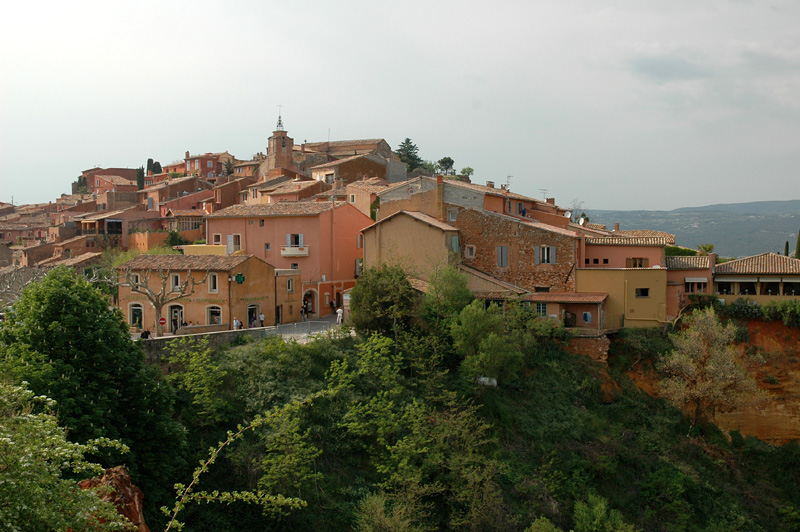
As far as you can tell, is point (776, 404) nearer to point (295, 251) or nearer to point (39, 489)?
point (295, 251)

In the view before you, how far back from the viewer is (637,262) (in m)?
35.0

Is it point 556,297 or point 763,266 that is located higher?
point 763,266

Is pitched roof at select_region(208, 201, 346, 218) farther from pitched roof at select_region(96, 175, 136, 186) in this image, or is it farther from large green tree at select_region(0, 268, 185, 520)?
pitched roof at select_region(96, 175, 136, 186)

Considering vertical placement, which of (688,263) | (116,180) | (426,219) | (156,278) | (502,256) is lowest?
(156,278)

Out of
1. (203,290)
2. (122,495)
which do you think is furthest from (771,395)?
(122,495)

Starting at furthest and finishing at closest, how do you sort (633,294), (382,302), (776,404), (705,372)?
(633,294) < (776,404) < (382,302) < (705,372)

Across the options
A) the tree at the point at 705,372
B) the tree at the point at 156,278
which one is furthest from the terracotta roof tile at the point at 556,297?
the tree at the point at 156,278

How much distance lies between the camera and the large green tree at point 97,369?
18.5m

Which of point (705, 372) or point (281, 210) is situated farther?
point (281, 210)

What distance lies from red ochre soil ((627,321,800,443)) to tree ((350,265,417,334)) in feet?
37.0

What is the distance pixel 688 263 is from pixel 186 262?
2558 centimetres

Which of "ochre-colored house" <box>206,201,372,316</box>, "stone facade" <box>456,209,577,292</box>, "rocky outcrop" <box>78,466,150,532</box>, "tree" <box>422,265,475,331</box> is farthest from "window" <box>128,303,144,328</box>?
"rocky outcrop" <box>78,466,150,532</box>

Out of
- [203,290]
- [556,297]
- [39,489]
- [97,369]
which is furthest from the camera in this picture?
[203,290]

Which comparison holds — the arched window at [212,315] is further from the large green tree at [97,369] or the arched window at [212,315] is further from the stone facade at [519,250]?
the stone facade at [519,250]
